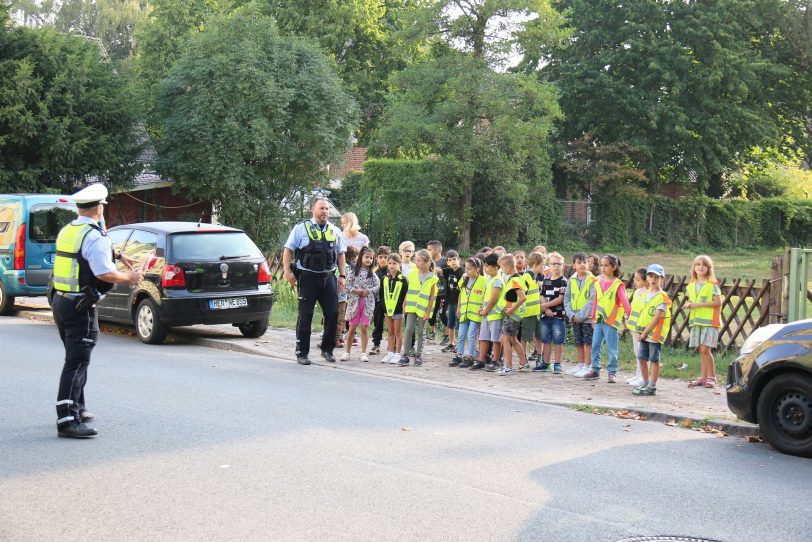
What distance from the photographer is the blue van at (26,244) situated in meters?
17.0

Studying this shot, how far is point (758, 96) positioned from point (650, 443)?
40.4m

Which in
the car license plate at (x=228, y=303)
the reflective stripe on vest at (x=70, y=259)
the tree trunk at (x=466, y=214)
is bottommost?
the car license plate at (x=228, y=303)

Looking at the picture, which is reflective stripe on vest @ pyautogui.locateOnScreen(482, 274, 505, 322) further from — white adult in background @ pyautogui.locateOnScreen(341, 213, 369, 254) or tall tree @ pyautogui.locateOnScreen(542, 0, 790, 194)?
tall tree @ pyautogui.locateOnScreen(542, 0, 790, 194)

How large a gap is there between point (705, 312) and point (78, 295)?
7.50 metres

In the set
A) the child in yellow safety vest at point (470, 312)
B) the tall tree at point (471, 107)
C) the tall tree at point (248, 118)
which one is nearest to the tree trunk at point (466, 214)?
the tall tree at point (471, 107)

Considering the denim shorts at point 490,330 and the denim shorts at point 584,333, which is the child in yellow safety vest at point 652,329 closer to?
the denim shorts at point 584,333

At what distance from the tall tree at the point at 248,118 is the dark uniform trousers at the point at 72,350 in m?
20.6

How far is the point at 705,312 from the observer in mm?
11664

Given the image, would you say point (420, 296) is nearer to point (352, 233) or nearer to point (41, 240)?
point (352, 233)

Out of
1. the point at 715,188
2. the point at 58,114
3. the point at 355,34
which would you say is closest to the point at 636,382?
the point at 58,114

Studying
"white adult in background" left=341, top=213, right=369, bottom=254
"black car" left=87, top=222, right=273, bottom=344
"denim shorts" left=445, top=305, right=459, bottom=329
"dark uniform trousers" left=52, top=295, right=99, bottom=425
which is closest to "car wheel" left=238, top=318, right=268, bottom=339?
"black car" left=87, top=222, right=273, bottom=344

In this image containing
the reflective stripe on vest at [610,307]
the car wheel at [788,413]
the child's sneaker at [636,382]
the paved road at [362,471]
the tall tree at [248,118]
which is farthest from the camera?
the tall tree at [248,118]

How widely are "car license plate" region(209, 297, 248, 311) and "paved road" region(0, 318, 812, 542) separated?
343 centimetres

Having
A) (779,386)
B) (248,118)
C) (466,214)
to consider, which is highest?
(248,118)
